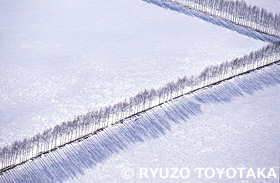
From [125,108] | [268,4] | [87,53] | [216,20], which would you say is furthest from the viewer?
[268,4]

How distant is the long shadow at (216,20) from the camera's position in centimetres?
3269

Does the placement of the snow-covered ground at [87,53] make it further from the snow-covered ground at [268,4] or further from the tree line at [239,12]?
the snow-covered ground at [268,4]

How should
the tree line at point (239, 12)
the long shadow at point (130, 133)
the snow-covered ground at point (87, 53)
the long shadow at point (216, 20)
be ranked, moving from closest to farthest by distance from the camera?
the long shadow at point (130, 133) < the snow-covered ground at point (87, 53) < the long shadow at point (216, 20) < the tree line at point (239, 12)

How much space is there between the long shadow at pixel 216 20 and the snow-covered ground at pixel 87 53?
74 centimetres

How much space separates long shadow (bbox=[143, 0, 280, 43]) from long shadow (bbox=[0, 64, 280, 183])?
4746 millimetres

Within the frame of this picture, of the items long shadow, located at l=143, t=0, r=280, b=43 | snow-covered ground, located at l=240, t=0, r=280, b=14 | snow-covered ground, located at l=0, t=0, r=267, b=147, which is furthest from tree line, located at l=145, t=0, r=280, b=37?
snow-covered ground, located at l=0, t=0, r=267, b=147

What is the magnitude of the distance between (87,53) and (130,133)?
348 inches

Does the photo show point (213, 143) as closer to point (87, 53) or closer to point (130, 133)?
point (130, 133)

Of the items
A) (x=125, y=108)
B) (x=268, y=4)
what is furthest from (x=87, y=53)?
(x=268, y=4)

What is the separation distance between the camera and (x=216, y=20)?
114ft

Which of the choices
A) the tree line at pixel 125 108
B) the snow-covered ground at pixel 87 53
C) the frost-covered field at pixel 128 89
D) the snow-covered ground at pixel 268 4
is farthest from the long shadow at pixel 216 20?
the snow-covered ground at pixel 268 4

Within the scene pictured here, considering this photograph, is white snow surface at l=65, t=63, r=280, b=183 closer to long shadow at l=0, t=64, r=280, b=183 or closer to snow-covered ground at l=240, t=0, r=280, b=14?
long shadow at l=0, t=64, r=280, b=183

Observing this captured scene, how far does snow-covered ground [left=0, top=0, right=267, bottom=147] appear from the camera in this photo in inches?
976

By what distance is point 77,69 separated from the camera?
28094 millimetres
